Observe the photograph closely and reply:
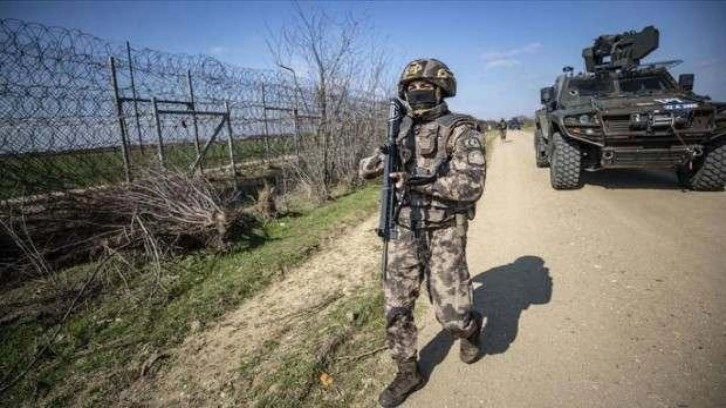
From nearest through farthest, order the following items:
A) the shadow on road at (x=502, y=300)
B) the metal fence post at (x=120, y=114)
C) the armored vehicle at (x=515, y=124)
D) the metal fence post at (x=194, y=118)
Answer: the shadow on road at (x=502, y=300) → the metal fence post at (x=120, y=114) → the metal fence post at (x=194, y=118) → the armored vehicle at (x=515, y=124)

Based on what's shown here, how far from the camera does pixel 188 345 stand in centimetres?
293

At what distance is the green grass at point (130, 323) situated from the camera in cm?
256

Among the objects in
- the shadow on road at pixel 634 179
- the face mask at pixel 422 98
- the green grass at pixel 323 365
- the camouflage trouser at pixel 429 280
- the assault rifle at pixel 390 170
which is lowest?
the green grass at pixel 323 365

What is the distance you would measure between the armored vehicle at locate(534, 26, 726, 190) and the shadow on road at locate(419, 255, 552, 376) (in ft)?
10.0

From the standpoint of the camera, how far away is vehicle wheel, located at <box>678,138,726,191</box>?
598cm

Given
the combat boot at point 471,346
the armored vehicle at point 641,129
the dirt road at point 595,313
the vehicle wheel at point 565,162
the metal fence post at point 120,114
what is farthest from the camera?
the vehicle wheel at point 565,162

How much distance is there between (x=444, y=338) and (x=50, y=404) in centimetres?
232

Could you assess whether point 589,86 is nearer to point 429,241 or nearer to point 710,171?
point 710,171

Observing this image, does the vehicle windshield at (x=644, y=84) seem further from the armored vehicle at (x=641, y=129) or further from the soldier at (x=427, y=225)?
the soldier at (x=427, y=225)

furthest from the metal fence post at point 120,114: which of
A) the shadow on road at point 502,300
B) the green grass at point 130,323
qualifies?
the shadow on road at point 502,300

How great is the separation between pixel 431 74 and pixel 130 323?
2799 millimetres

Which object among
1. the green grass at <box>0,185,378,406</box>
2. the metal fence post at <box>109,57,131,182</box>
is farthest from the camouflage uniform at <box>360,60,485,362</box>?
the metal fence post at <box>109,57,131,182</box>

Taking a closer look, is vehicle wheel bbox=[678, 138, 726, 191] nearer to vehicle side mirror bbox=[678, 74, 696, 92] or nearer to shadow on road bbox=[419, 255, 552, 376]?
vehicle side mirror bbox=[678, 74, 696, 92]

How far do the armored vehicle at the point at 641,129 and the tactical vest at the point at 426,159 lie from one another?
4.78 meters
